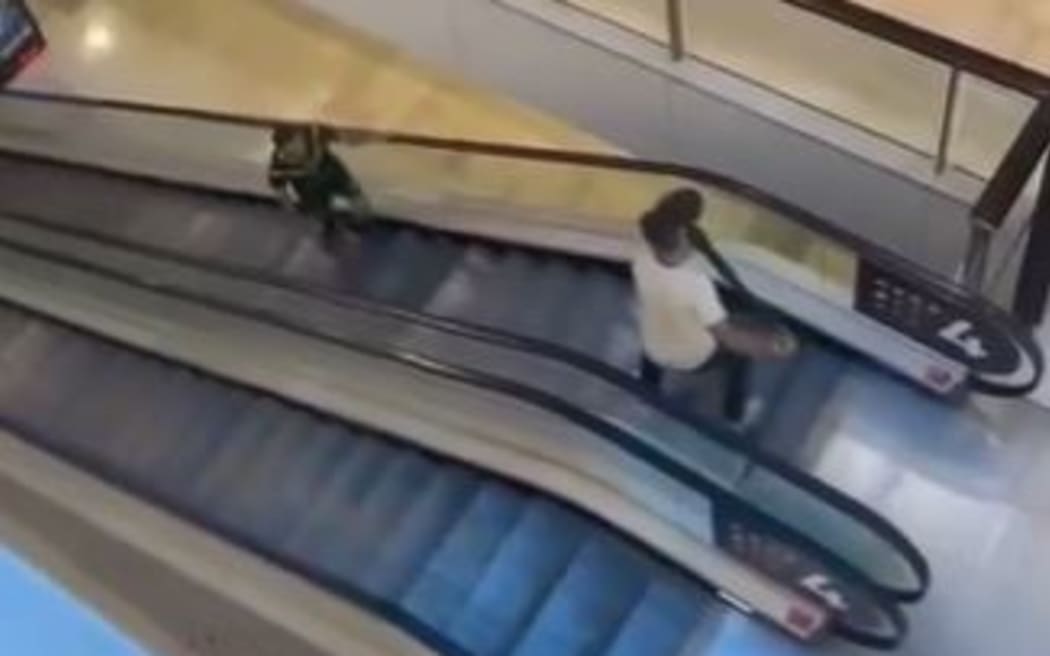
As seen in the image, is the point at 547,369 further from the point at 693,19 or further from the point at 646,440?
Result: the point at 693,19

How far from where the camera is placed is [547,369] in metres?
5.40

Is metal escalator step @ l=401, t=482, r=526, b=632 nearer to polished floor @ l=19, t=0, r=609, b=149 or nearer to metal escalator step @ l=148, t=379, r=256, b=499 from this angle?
metal escalator step @ l=148, t=379, r=256, b=499

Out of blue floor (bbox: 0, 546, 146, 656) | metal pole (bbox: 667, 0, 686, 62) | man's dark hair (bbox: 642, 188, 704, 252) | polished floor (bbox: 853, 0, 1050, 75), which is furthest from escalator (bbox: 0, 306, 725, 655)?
blue floor (bbox: 0, 546, 146, 656)

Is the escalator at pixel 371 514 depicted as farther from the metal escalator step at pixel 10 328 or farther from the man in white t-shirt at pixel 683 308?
the man in white t-shirt at pixel 683 308

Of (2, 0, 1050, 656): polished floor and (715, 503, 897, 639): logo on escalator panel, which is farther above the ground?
(2, 0, 1050, 656): polished floor

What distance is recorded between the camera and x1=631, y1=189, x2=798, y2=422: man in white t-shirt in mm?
5062

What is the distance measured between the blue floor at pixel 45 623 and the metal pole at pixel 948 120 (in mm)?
3577

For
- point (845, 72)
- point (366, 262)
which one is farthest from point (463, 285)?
point (845, 72)

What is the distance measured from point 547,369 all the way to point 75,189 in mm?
3711

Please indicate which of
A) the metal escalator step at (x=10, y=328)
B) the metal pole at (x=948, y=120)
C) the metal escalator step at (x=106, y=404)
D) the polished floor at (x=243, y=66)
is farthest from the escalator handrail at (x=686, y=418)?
the polished floor at (x=243, y=66)

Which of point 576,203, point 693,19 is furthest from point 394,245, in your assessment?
point 693,19

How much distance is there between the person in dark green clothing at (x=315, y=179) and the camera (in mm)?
6652

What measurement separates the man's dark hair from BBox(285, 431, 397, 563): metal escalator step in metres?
1.27

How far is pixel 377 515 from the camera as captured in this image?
584 centimetres
